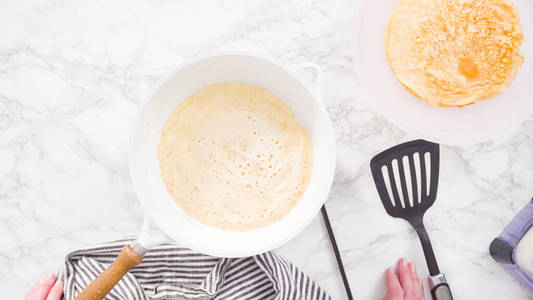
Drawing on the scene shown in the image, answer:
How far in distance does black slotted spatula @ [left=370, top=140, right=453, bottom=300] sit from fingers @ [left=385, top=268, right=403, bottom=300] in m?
0.06

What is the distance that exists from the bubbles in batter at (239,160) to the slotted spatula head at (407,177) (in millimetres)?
150

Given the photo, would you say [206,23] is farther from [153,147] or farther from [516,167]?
[516,167]

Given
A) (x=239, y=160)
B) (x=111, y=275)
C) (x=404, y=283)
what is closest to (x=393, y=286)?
(x=404, y=283)

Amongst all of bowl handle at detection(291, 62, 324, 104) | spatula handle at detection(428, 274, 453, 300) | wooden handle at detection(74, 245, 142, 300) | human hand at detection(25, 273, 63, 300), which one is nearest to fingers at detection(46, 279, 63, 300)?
human hand at detection(25, 273, 63, 300)

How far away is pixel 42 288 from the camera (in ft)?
2.37

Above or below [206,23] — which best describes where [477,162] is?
below

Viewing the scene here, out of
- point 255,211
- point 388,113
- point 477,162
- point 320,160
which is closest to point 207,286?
point 255,211

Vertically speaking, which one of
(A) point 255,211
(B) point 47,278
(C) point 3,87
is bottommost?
(B) point 47,278

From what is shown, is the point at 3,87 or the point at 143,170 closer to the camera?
the point at 143,170

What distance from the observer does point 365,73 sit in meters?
0.65

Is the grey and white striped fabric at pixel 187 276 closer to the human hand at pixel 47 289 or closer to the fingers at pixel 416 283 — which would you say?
the human hand at pixel 47 289

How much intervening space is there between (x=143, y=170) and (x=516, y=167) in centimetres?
65

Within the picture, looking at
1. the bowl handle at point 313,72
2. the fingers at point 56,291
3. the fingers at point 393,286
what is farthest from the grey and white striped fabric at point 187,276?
the bowl handle at point 313,72

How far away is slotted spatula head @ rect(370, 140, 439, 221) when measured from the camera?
0.70 metres
